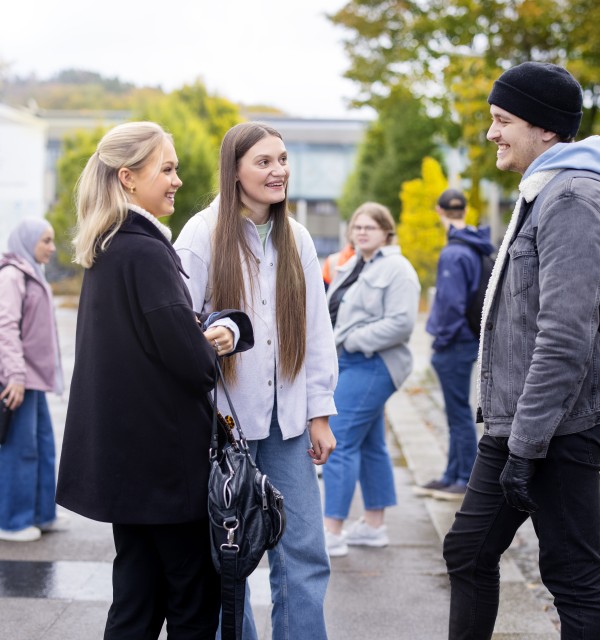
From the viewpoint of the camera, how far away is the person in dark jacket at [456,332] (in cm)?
670

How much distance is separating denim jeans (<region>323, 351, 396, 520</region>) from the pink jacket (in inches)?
63.0

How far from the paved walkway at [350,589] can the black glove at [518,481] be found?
1.46 m

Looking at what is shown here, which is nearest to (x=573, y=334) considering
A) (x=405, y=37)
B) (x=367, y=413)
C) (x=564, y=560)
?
(x=564, y=560)

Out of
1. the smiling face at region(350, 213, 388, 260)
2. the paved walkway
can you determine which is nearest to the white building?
the paved walkway

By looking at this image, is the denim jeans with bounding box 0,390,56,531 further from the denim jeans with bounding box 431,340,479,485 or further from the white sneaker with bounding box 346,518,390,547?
the denim jeans with bounding box 431,340,479,485

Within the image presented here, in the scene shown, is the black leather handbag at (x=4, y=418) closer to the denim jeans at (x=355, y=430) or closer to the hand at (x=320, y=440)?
the denim jeans at (x=355, y=430)

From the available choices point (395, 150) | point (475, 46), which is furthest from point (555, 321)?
point (395, 150)

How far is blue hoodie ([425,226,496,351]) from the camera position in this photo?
669 centimetres

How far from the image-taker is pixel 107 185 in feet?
10.2

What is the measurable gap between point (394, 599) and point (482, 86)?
10198 mm

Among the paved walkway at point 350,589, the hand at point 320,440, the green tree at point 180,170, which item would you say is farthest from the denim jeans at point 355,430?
the green tree at point 180,170

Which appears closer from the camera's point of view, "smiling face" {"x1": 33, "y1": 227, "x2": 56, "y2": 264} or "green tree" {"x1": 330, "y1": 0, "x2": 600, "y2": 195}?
"smiling face" {"x1": 33, "y1": 227, "x2": 56, "y2": 264}

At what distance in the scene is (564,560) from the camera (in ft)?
10.00

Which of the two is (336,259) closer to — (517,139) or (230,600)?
(517,139)
